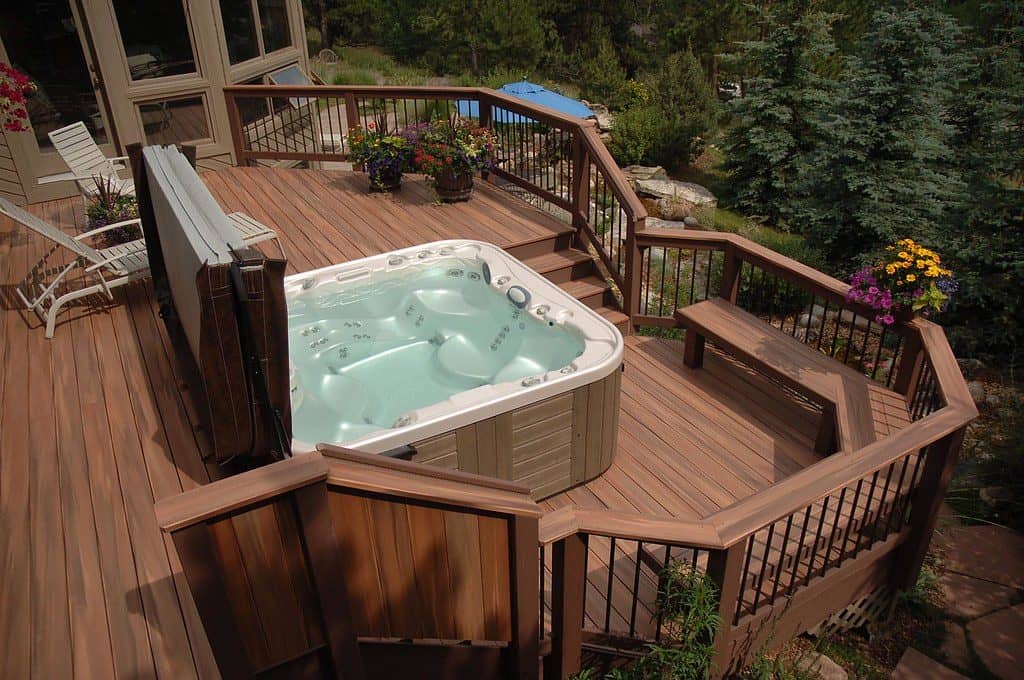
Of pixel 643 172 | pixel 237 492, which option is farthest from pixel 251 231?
pixel 643 172

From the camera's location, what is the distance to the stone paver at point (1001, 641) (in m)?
3.55

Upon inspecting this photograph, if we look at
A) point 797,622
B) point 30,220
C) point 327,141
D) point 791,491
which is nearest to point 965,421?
point 791,491

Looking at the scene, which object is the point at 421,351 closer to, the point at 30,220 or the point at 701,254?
the point at 30,220

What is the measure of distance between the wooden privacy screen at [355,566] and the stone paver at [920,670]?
85.5 inches

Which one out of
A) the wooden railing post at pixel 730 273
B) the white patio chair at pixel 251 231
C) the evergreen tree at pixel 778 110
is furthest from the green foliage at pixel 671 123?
the white patio chair at pixel 251 231

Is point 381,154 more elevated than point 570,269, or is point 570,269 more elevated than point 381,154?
point 381,154

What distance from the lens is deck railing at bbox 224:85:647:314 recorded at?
5582mm

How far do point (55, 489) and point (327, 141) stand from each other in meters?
12.1

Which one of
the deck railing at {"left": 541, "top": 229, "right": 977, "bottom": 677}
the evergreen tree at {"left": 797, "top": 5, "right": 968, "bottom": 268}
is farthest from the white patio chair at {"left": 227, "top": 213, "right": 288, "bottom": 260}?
the evergreen tree at {"left": 797, "top": 5, "right": 968, "bottom": 268}

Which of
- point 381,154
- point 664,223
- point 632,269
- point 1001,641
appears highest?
point 381,154

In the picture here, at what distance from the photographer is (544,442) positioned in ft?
12.7

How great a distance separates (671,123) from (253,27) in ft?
30.6

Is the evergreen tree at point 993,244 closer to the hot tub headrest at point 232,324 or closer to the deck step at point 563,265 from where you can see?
the deck step at point 563,265

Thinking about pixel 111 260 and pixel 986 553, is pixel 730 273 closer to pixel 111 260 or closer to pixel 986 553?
pixel 986 553
